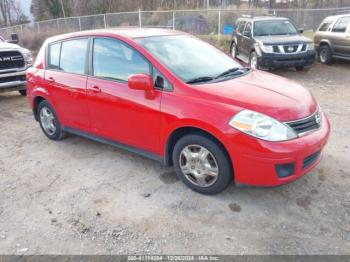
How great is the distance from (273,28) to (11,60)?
8.00m

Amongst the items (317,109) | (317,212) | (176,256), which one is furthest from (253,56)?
(176,256)

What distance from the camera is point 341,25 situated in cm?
1080

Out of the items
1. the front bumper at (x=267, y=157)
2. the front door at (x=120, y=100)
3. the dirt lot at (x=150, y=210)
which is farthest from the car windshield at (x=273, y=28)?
the front bumper at (x=267, y=157)

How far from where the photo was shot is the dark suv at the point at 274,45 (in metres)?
10.0

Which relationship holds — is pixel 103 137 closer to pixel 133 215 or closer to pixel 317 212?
pixel 133 215

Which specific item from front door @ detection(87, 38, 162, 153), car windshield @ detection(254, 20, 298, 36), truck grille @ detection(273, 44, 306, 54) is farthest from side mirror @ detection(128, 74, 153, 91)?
car windshield @ detection(254, 20, 298, 36)

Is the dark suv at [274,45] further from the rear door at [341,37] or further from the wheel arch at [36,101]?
the wheel arch at [36,101]

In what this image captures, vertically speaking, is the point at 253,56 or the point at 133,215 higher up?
the point at 253,56

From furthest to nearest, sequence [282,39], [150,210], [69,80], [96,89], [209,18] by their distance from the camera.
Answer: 1. [209,18]
2. [282,39]
3. [69,80]
4. [96,89]
5. [150,210]

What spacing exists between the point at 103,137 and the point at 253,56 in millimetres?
7606

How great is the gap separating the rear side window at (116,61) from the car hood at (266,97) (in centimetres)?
88

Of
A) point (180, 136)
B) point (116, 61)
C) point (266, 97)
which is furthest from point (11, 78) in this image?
point (266, 97)

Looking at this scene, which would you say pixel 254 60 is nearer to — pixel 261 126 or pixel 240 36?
pixel 240 36

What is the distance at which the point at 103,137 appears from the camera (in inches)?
179
